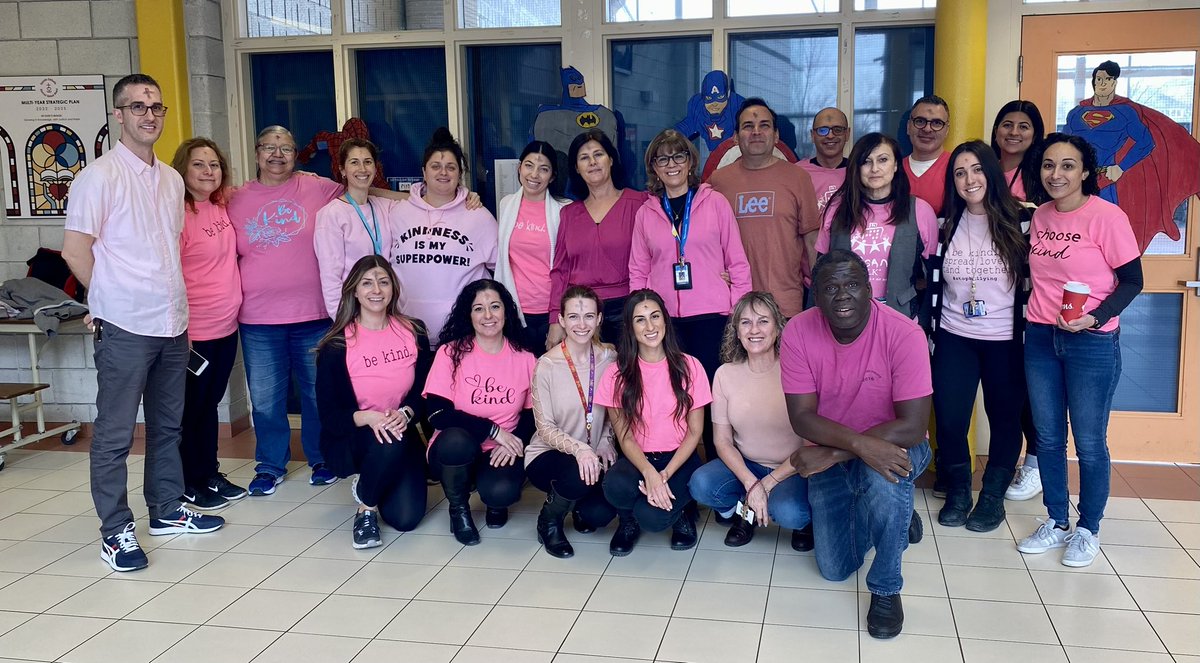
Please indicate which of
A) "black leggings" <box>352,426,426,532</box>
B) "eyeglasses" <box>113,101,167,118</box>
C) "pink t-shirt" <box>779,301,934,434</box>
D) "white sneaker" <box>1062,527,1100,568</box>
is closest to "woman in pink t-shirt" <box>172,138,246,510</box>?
"eyeglasses" <box>113,101,167,118</box>

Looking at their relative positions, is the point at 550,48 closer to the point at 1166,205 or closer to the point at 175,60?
the point at 175,60

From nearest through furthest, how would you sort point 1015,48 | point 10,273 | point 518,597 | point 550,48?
point 518,597, point 1015,48, point 550,48, point 10,273

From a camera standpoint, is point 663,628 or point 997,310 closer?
point 663,628

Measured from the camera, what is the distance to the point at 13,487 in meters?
4.56

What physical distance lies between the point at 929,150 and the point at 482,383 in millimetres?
2049

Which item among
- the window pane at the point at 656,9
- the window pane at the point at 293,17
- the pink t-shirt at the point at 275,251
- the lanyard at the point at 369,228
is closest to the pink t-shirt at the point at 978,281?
the window pane at the point at 656,9

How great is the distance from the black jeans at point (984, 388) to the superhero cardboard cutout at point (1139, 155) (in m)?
1.36

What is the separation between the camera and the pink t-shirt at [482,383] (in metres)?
3.76

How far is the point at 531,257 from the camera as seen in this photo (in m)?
4.13

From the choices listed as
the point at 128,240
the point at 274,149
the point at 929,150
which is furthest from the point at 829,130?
the point at 128,240

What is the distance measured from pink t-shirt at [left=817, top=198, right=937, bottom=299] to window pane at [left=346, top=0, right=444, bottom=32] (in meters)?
2.59

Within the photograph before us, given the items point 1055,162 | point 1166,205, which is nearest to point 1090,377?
point 1055,162

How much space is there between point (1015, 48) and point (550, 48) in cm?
224

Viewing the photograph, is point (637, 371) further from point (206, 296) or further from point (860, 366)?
point (206, 296)
